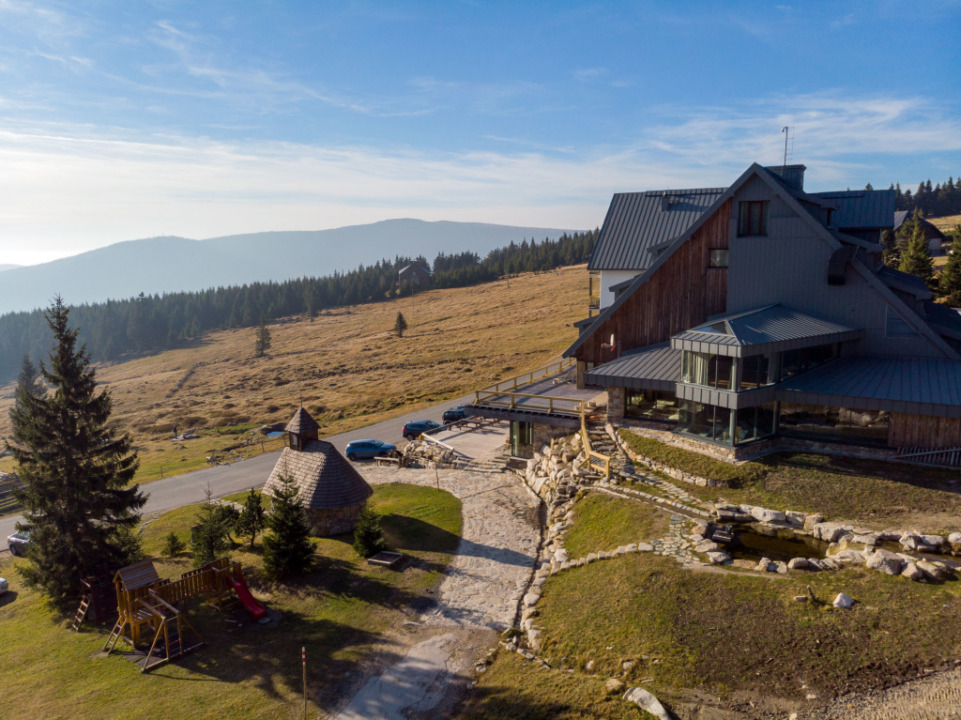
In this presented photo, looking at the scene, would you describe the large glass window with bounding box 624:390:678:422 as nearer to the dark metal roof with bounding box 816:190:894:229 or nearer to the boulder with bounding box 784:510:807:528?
the boulder with bounding box 784:510:807:528

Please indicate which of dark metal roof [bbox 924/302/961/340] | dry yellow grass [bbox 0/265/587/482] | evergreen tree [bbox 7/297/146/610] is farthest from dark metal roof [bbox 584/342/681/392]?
dry yellow grass [bbox 0/265/587/482]

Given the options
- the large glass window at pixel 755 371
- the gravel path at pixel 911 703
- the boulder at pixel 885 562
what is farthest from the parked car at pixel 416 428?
the gravel path at pixel 911 703

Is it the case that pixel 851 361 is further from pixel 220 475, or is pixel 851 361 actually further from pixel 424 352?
pixel 424 352

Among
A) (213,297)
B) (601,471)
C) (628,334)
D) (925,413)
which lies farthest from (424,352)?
(213,297)

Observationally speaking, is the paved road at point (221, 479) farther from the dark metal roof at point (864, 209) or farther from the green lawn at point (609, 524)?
the dark metal roof at point (864, 209)

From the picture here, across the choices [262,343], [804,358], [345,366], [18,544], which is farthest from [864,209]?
[262,343]

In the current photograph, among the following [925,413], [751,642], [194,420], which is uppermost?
[925,413]
